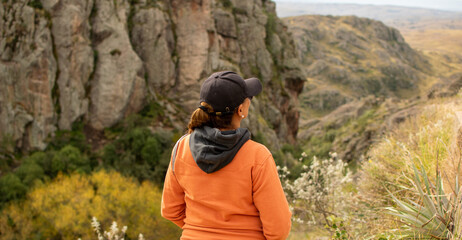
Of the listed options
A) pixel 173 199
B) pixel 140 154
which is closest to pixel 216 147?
pixel 173 199

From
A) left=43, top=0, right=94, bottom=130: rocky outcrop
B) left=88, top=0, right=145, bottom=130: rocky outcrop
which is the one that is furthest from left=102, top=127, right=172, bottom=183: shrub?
left=43, top=0, right=94, bottom=130: rocky outcrop

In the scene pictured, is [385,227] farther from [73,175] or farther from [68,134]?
[68,134]

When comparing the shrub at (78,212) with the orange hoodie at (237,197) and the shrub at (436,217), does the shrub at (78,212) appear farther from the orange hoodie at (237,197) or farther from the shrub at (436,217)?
the orange hoodie at (237,197)

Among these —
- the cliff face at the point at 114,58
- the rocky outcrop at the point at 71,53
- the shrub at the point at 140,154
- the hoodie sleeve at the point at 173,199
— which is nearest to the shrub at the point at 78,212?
the shrub at the point at 140,154

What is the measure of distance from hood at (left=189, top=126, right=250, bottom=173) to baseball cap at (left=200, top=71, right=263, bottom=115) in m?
0.19

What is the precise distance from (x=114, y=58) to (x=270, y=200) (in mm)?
32907

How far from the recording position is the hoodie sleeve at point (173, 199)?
286 centimetres

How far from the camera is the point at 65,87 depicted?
29.1 metres

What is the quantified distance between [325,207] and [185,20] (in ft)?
110

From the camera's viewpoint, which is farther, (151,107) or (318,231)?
(151,107)

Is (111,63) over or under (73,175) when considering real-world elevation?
over

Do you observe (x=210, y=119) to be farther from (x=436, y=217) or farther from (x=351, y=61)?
(x=351, y=61)

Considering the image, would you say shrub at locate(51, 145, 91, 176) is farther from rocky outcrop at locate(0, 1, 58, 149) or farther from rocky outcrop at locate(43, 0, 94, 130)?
rocky outcrop at locate(43, 0, 94, 130)

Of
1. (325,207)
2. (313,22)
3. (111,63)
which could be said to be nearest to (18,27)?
(111,63)
